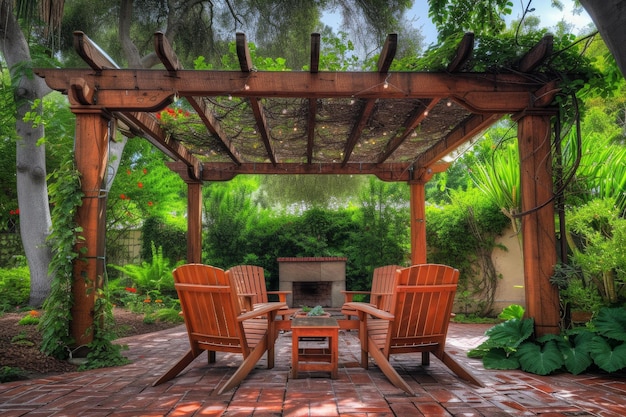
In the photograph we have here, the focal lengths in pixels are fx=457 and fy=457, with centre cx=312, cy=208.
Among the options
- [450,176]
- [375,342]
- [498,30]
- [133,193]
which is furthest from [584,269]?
[450,176]

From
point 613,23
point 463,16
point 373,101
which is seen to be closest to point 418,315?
point 373,101

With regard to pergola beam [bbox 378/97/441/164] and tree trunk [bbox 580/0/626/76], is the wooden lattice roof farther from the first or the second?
tree trunk [bbox 580/0/626/76]

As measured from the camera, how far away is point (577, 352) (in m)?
3.52

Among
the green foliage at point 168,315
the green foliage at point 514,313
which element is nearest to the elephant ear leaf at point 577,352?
the green foliage at point 514,313

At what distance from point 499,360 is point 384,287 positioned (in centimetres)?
152

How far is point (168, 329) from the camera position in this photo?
246 inches

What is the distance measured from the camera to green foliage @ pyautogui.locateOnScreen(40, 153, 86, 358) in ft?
12.2

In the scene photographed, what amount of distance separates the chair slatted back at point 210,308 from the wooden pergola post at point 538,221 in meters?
2.49

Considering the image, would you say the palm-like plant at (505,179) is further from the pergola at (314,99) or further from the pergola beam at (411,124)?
the pergola beam at (411,124)

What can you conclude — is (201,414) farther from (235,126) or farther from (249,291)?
(235,126)

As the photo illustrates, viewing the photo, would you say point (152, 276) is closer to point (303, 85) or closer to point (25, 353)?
point (25, 353)

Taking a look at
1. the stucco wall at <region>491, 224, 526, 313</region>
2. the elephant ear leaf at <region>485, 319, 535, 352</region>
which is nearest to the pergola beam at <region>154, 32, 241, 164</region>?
the elephant ear leaf at <region>485, 319, 535, 352</region>

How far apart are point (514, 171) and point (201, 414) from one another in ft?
14.9

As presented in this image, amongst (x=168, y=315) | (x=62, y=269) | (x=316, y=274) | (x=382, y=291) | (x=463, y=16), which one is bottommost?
(x=168, y=315)
